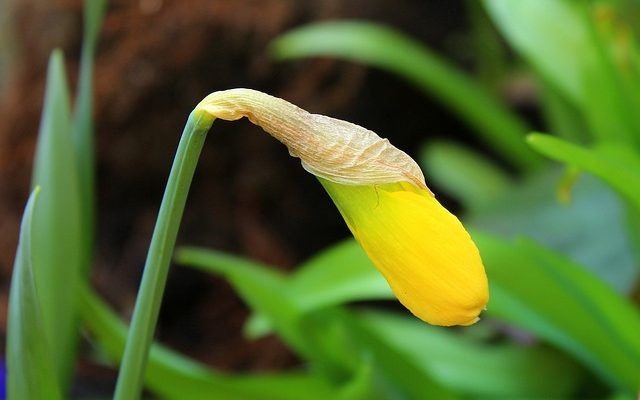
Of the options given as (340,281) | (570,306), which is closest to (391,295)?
(340,281)

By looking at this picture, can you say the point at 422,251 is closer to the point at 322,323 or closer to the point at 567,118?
the point at 322,323

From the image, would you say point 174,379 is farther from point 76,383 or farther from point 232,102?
point 232,102

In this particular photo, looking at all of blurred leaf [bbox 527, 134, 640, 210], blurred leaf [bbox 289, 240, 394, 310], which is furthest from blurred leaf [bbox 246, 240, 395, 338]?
blurred leaf [bbox 527, 134, 640, 210]

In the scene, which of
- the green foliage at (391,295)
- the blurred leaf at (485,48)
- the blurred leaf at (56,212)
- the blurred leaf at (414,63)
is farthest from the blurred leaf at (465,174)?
the blurred leaf at (56,212)

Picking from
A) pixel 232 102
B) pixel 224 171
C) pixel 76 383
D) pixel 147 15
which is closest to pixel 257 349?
pixel 224 171

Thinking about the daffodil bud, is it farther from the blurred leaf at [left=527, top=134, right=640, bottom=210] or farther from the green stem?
the blurred leaf at [left=527, top=134, right=640, bottom=210]

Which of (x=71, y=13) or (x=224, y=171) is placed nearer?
(x=71, y=13)
